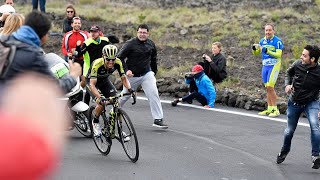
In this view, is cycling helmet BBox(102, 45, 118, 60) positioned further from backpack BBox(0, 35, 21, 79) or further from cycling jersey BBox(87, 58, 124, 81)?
backpack BBox(0, 35, 21, 79)

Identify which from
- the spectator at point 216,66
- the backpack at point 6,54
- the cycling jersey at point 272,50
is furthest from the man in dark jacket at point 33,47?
the spectator at point 216,66

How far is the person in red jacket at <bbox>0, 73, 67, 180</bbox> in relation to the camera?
174 centimetres

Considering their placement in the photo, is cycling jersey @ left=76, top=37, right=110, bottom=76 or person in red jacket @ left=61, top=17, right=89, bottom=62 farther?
person in red jacket @ left=61, top=17, right=89, bottom=62

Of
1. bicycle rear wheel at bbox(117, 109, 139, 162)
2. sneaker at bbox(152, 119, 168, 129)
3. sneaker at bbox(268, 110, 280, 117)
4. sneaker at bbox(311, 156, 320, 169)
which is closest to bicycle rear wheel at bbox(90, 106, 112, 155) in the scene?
bicycle rear wheel at bbox(117, 109, 139, 162)

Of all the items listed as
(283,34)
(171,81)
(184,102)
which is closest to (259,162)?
(184,102)

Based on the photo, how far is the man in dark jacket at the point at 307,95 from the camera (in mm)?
9852

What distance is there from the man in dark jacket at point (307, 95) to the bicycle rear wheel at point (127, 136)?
208cm

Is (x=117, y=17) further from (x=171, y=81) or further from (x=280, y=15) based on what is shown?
(x=171, y=81)

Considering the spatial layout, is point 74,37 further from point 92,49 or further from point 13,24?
point 13,24

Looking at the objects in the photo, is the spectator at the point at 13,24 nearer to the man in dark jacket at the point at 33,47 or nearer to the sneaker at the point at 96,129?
the man in dark jacket at the point at 33,47

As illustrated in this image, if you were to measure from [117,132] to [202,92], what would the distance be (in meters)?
5.24

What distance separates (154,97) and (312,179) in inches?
164

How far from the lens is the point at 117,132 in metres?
10.1

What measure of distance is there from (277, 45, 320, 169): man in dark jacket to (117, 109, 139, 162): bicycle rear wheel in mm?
2079
